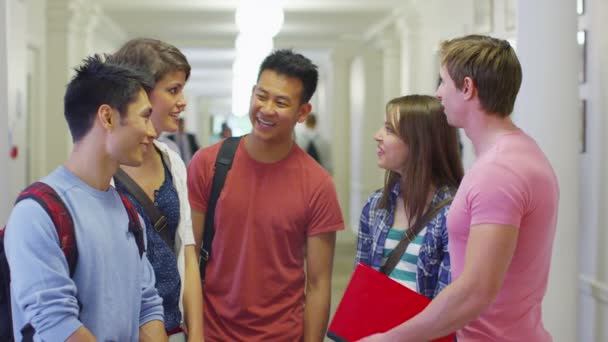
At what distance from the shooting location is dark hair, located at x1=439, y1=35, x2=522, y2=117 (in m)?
2.03

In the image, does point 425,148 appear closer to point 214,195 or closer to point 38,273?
point 214,195

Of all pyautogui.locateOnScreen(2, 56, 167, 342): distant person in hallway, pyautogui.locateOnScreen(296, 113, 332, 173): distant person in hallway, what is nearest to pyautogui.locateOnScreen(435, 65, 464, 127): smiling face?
pyautogui.locateOnScreen(2, 56, 167, 342): distant person in hallway

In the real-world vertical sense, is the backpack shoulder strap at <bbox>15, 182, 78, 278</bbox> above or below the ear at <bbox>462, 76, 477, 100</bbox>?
below

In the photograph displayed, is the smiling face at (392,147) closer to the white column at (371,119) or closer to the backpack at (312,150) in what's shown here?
the backpack at (312,150)

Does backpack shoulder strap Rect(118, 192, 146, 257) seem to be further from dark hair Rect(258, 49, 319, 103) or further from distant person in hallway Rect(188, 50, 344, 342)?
dark hair Rect(258, 49, 319, 103)

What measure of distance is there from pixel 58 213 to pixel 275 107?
3.91 feet

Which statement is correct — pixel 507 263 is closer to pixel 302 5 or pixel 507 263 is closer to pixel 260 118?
pixel 260 118

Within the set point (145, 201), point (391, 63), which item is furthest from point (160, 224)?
point (391, 63)

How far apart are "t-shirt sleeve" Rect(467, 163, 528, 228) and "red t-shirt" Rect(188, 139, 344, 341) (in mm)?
933

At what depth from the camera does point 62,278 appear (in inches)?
69.3

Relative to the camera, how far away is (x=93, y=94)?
6.39 feet

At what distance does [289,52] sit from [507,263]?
131 centimetres

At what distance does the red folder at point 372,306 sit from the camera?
2242 millimetres

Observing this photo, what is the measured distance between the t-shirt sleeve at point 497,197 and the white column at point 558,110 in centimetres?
222
